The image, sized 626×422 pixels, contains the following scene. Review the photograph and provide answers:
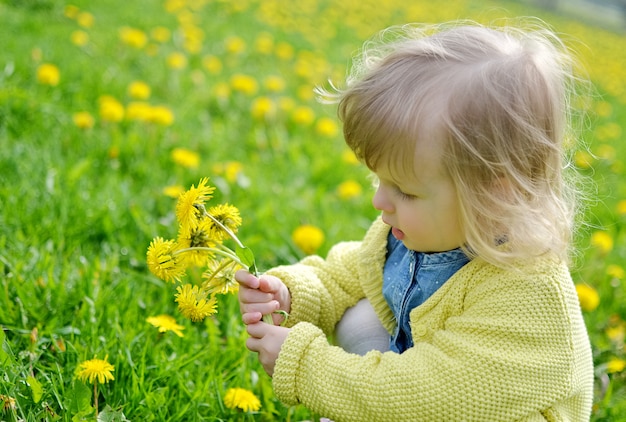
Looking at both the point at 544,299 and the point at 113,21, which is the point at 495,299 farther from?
the point at 113,21

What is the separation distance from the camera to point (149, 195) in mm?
2254

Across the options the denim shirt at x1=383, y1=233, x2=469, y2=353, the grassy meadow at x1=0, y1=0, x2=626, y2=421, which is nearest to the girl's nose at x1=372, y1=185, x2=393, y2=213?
the denim shirt at x1=383, y1=233, x2=469, y2=353

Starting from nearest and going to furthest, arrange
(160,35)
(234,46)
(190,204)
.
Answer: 1. (190,204)
2. (160,35)
3. (234,46)

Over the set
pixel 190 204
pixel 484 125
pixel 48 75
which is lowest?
pixel 48 75

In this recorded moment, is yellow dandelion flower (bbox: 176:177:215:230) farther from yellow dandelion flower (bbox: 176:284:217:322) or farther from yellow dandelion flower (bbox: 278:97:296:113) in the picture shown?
yellow dandelion flower (bbox: 278:97:296:113)

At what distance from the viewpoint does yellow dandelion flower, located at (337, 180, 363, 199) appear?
8.59 feet

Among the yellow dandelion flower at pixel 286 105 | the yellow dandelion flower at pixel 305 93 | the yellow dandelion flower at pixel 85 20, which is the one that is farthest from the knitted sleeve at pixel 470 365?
the yellow dandelion flower at pixel 85 20

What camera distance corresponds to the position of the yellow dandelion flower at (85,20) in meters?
3.56

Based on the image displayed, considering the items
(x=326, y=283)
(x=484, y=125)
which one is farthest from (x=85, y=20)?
(x=484, y=125)

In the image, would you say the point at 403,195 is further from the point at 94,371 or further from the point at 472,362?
the point at 94,371

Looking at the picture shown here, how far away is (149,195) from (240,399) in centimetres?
97

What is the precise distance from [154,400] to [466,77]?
0.84 m

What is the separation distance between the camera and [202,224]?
125 cm

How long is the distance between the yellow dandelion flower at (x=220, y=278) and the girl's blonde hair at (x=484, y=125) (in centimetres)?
32
